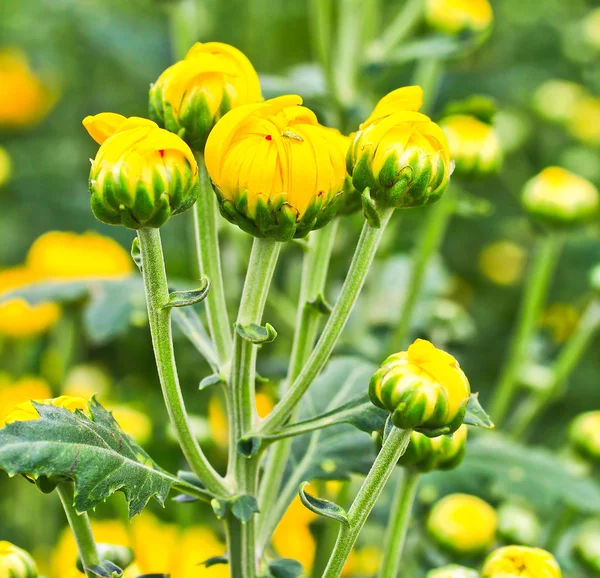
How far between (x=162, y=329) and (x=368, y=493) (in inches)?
6.6

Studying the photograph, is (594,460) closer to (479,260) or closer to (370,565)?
(370,565)

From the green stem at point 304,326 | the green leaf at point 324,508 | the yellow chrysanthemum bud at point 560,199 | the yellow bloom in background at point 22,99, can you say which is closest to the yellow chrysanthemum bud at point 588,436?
the yellow chrysanthemum bud at point 560,199

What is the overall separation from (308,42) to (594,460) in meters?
1.33

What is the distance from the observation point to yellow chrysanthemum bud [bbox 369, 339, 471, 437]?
1.89ft

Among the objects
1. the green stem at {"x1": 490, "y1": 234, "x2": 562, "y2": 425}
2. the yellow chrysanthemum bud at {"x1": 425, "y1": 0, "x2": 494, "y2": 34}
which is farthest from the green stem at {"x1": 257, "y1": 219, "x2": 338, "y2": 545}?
the yellow chrysanthemum bud at {"x1": 425, "y1": 0, "x2": 494, "y2": 34}

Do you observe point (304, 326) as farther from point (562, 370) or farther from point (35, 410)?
point (562, 370)

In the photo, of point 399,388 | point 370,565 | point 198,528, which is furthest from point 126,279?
point 399,388

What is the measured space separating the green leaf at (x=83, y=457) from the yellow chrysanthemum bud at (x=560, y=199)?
0.88 meters

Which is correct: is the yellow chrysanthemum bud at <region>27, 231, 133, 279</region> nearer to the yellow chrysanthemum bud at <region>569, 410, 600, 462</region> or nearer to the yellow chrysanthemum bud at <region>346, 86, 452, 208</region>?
the yellow chrysanthemum bud at <region>569, 410, 600, 462</region>

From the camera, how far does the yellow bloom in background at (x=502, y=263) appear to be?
196cm

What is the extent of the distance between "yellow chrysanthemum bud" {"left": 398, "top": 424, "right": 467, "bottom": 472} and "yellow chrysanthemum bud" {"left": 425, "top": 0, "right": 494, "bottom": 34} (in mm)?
794

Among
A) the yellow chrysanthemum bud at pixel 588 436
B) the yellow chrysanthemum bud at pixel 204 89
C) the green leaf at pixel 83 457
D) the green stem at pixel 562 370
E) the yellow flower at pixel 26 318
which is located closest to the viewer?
the green leaf at pixel 83 457

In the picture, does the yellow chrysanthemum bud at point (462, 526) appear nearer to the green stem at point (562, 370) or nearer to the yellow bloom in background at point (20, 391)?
the green stem at point (562, 370)

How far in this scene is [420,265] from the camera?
1.27 m
